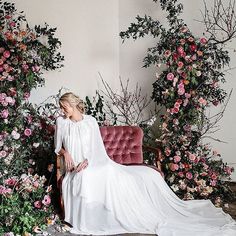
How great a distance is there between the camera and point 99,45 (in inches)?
238

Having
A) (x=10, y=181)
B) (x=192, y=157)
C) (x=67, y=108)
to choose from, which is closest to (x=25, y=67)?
(x=67, y=108)

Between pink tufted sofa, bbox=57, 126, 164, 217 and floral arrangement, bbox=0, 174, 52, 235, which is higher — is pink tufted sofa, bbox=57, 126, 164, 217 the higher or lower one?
the higher one

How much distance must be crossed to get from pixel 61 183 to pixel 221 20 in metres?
3.27

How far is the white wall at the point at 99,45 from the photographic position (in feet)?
18.3

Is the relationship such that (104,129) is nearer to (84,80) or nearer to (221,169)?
(84,80)

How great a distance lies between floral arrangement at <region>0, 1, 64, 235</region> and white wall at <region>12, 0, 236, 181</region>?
0.80ft

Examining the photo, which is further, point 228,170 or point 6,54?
point 228,170

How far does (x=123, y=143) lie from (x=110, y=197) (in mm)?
1085

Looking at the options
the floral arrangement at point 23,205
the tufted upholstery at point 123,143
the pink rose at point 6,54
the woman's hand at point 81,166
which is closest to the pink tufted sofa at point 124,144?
the tufted upholstery at point 123,143

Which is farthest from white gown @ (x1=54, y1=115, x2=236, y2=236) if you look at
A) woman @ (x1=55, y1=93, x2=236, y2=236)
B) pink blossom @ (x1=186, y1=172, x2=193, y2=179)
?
pink blossom @ (x1=186, y1=172, x2=193, y2=179)

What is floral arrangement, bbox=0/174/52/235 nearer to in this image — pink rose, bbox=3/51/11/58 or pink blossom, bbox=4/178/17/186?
pink blossom, bbox=4/178/17/186

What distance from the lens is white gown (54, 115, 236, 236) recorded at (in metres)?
4.00

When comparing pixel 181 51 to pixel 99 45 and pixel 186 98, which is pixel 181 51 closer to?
pixel 186 98

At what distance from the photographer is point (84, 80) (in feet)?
19.4
